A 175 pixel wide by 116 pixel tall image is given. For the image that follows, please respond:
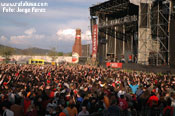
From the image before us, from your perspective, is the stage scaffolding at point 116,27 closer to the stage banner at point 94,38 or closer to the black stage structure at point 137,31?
the black stage structure at point 137,31

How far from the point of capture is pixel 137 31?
3466 centimetres

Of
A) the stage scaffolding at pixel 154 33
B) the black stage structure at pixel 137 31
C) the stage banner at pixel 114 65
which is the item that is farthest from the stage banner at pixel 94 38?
the stage scaffolding at pixel 154 33

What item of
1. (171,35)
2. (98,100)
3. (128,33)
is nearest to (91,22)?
(128,33)

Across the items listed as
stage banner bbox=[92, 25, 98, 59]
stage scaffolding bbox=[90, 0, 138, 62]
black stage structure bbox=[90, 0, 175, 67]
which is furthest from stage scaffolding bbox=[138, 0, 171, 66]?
stage banner bbox=[92, 25, 98, 59]

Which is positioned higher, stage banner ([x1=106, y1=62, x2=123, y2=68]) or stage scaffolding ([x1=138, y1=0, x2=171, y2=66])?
stage scaffolding ([x1=138, y1=0, x2=171, y2=66])

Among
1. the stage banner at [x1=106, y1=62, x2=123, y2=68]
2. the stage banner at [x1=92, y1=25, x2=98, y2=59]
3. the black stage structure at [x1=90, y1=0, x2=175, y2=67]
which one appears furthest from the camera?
the stage banner at [x1=92, y1=25, x2=98, y2=59]

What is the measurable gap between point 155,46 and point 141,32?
2.83 m

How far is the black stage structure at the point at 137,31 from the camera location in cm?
2689

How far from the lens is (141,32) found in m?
30.2

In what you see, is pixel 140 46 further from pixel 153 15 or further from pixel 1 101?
pixel 1 101

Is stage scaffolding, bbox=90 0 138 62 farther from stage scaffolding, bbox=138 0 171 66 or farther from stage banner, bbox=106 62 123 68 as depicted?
stage banner, bbox=106 62 123 68

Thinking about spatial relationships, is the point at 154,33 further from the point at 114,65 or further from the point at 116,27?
the point at 116,27

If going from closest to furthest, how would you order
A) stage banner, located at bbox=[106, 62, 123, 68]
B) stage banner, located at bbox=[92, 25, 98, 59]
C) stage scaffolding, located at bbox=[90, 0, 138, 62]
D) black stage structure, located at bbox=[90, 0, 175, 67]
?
black stage structure, located at bbox=[90, 0, 175, 67] < stage banner, located at bbox=[106, 62, 123, 68] < stage scaffolding, located at bbox=[90, 0, 138, 62] < stage banner, located at bbox=[92, 25, 98, 59]

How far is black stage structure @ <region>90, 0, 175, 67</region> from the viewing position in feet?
88.2
